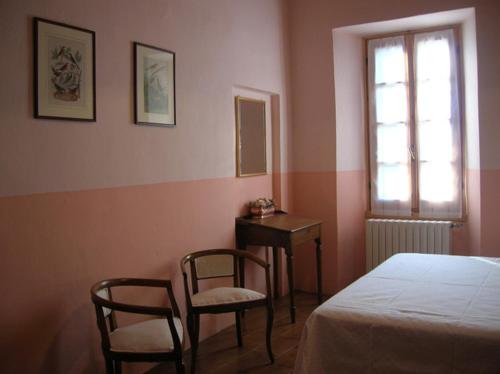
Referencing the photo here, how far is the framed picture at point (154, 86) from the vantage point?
10.1 ft

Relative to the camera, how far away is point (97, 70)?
2.79 meters

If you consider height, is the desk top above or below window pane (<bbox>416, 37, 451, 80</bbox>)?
below

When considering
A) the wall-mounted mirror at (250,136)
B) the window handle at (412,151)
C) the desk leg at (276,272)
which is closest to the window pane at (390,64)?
the window handle at (412,151)

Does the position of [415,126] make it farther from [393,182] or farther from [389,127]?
[393,182]

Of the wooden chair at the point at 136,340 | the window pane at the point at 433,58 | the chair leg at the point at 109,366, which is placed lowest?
the chair leg at the point at 109,366

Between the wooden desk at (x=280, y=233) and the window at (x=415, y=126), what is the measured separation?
1.21 meters

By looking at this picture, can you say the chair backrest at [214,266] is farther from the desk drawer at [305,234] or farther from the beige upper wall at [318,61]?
the beige upper wall at [318,61]

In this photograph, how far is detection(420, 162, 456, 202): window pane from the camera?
4684mm

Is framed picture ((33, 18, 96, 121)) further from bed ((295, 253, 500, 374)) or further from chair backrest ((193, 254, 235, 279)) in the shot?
bed ((295, 253, 500, 374))

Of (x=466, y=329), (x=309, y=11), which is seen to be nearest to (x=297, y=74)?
(x=309, y=11)

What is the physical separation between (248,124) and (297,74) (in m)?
0.98

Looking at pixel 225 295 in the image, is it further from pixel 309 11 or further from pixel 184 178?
pixel 309 11

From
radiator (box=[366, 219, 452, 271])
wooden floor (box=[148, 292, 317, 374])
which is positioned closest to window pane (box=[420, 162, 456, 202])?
radiator (box=[366, 219, 452, 271])

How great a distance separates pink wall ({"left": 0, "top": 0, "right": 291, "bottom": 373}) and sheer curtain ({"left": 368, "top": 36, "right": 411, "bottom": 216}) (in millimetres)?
1407
